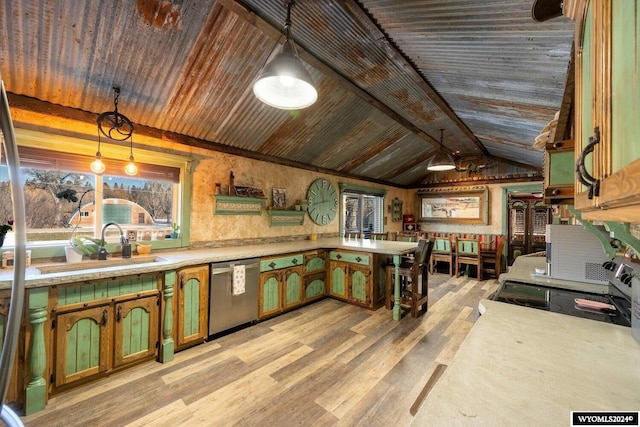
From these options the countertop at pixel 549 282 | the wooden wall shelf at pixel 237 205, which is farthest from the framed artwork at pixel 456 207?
the wooden wall shelf at pixel 237 205

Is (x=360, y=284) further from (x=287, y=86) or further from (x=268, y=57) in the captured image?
(x=268, y=57)

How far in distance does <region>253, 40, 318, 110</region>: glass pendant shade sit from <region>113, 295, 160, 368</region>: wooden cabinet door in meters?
2.04

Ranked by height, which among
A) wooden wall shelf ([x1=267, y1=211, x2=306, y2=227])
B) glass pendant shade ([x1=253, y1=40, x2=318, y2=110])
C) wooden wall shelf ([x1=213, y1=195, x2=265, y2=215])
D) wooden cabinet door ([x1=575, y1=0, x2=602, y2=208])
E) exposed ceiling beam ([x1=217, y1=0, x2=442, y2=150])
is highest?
exposed ceiling beam ([x1=217, y1=0, x2=442, y2=150])

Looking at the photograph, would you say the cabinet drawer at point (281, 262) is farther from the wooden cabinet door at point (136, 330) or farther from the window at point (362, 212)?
the window at point (362, 212)

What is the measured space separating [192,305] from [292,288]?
A: 135 cm

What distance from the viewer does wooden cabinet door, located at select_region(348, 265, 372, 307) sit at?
12.4 feet

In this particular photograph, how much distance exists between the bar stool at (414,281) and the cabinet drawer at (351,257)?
1.10ft

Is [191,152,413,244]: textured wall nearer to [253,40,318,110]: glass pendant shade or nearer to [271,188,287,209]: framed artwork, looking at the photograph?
[271,188,287,209]: framed artwork

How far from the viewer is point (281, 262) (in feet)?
11.5

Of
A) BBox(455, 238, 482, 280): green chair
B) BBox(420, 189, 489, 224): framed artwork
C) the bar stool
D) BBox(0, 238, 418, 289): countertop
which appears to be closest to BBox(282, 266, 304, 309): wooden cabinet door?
BBox(0, 238, 418, 289): countertop

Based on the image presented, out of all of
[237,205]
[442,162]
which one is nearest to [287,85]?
[237,205]

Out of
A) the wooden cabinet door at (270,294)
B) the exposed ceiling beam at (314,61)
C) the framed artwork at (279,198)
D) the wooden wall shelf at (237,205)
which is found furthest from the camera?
the framed artwork at (279,198)

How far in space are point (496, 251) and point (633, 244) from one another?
5.40 metres

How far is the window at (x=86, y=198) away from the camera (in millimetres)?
2375
